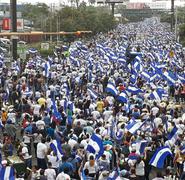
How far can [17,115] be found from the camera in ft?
70.2

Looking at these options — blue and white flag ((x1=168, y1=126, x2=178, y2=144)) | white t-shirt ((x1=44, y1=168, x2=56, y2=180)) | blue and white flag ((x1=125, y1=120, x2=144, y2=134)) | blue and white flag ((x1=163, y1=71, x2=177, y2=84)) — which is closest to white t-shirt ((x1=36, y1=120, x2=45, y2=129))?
blue and white flag ((x1=125, y1=120, x2=144, y2=134))

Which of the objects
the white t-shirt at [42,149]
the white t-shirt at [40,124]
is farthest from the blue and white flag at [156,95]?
the white t-shirt at [42,149]

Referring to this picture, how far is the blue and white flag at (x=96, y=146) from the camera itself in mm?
14188

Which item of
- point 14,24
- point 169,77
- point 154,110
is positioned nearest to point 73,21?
point 14,24

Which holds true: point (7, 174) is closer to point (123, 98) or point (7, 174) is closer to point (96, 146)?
point (96, 146)

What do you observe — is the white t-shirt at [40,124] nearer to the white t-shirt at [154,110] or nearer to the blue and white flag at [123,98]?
the white t-shirt at [154,110]

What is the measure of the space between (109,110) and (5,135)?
459 cm

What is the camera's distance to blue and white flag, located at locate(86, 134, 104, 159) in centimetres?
1419

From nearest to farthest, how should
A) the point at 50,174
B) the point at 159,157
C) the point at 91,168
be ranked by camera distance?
the point at 50,174 → the point at 91,168 → the point at 159,157

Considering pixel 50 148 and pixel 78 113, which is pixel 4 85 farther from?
pixel 50 148

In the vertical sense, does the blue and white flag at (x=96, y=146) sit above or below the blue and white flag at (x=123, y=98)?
below

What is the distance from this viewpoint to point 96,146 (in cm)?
1423

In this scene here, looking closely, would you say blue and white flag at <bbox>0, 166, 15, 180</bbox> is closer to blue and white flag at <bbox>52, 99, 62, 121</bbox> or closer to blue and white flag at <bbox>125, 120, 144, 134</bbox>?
blue and white flag at <bbox>125, 120, 144, 134</bbox>

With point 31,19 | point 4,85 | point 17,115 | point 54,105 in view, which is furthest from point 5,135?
point 31,19
